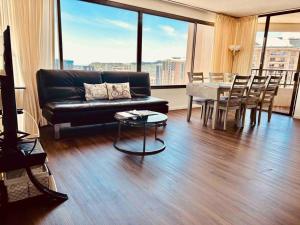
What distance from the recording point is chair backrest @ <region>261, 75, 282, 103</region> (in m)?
4.30

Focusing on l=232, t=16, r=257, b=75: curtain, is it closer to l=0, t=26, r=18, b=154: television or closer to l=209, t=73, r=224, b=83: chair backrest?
l=209, t=73, r=224, b=83: chair backrest

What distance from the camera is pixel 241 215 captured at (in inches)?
65.0

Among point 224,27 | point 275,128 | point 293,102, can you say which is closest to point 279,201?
point 275,128

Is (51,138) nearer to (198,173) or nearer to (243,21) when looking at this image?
(198,173)

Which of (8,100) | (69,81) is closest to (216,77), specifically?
(69,81)

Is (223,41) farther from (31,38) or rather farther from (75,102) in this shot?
(31,38)

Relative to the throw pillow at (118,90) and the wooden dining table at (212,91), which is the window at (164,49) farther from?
the wooden dining table at (212,91)

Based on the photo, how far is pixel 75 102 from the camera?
337 cm

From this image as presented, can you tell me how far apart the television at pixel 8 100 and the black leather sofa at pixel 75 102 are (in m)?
1.37

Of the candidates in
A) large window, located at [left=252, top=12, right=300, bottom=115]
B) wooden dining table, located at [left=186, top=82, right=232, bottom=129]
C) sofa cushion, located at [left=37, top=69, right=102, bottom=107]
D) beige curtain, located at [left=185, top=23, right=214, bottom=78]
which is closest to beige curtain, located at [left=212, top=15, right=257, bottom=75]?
beige curtain, located at [left=185, top=23, right=214, bottom=78]

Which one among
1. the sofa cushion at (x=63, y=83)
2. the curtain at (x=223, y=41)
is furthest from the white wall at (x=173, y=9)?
the sofa cushion at (x=63, y=83)

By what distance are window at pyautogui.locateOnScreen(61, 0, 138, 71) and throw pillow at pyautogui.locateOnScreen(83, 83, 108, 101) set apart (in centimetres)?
75

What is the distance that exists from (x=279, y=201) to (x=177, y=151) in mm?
1250

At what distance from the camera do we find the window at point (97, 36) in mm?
3977
